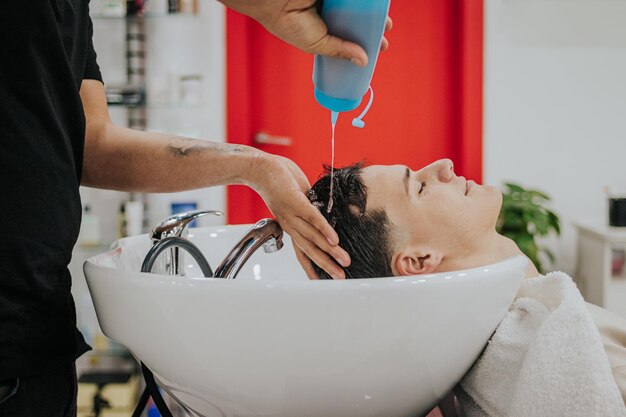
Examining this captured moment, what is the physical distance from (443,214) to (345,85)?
1.08 ft

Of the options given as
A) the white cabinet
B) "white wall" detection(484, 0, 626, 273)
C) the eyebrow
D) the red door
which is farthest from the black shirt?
"white wall" detection(484, 0, 626, 273)

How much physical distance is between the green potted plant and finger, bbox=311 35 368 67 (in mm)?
2385

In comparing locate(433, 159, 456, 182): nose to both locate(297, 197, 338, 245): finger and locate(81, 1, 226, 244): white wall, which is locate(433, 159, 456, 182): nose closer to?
locate(297, 197, 338, 245): finger

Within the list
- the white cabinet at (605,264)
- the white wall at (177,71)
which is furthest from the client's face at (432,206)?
the white cabinet at (605,264)

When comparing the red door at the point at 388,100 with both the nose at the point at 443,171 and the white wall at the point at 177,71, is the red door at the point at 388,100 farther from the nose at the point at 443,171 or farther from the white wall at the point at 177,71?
the nose at the point at 443,171

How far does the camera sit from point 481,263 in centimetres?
106

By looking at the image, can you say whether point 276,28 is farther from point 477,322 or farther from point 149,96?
point 149,96

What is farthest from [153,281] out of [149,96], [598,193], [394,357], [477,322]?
[598,193]

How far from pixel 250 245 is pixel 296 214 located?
3.7 inches

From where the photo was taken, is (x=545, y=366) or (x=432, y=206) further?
(x=432, y=206)

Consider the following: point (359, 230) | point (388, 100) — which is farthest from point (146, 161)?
point (388, 100)

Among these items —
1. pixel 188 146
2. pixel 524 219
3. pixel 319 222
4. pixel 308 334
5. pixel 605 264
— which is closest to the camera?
pixel 308 334

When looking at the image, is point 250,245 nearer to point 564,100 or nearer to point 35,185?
point 35,185

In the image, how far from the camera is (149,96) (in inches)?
115
